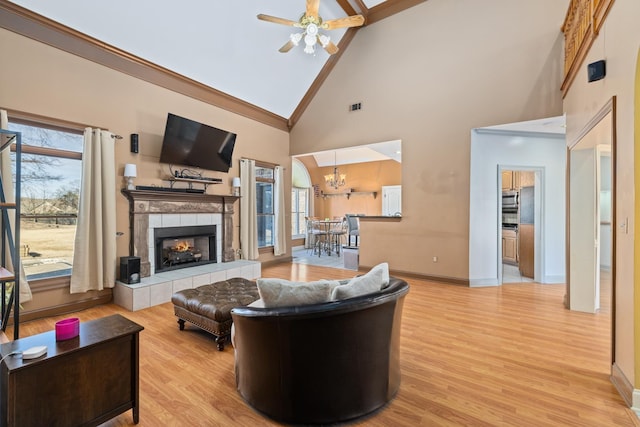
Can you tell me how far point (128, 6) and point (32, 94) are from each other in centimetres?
157

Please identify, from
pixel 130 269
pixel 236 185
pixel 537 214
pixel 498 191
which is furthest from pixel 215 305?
pixel 537 214

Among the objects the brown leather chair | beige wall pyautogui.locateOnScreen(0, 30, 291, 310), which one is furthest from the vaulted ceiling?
the brown leather chair

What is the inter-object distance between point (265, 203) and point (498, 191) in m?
4.77

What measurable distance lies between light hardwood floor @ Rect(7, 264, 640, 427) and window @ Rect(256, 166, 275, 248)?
3082mm

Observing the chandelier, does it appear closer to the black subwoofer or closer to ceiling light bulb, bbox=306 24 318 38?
ceiling light bulb, bbox=306 24 318 38

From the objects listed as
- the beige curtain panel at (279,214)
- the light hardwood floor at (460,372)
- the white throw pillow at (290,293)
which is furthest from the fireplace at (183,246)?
the white throw pillow at (290,293)

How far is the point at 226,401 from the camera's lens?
6.51 ft

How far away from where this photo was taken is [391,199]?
9609 millimetres

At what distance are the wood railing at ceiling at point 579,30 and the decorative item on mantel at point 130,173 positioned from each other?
5303mm

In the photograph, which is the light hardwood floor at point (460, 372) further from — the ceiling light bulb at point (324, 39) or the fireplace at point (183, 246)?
the ceiling light bulb at point (324, 39)

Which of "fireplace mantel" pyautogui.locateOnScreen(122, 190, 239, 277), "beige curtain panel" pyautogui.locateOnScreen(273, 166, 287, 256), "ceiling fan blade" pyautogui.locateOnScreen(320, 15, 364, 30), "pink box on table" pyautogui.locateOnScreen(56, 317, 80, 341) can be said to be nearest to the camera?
"pink box on table" pyautogui.locateOnScreen(56, 317, 80, 341)

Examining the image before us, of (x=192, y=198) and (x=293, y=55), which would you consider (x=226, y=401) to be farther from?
(x=293, y=55)

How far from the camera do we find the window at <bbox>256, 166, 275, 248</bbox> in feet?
21.9

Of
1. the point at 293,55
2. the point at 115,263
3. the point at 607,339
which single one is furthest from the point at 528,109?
the point at 115,263
